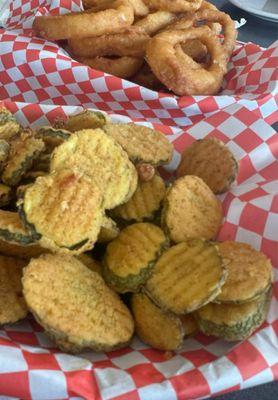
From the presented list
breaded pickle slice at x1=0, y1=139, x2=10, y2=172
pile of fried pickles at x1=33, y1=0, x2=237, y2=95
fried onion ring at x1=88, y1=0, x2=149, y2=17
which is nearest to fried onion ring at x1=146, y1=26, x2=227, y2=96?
pile of fried pickles at x1=33, y1=0, x2=237, y2=95

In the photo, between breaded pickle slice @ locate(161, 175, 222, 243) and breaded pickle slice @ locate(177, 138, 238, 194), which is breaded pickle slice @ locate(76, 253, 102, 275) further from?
breaded pickle slice @ locate(177, 138, 238, 194)

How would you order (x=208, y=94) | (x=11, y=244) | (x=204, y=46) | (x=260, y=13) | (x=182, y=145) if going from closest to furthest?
(x=11, y=244) → (x=182, y=145) → (x=208, y=94) → (x=204, y=46) → (x=260, y=13)

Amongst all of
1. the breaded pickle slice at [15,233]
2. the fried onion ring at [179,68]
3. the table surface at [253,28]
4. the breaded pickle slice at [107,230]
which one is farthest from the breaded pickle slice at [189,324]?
the table surface at [253,28]

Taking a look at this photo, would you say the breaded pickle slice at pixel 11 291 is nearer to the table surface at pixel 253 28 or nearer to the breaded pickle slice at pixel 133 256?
the breaded pickle slice at pixel 133 256

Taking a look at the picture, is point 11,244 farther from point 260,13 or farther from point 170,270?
point 260,13

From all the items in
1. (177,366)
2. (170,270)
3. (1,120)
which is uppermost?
(1,120)

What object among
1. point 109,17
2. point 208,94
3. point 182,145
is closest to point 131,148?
point 182,145
